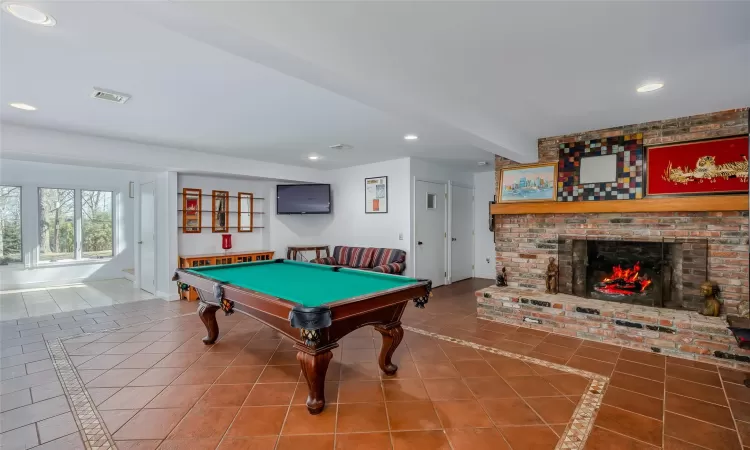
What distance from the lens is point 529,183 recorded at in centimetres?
454

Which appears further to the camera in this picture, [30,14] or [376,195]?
[376,195]

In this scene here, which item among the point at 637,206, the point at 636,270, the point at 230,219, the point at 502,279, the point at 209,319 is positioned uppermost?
the point at 637,206

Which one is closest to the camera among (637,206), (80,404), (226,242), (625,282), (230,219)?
(80,404)

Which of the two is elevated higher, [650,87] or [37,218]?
[650,87]

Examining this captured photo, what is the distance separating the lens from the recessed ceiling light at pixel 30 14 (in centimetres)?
170

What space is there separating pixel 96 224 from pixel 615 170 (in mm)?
9599

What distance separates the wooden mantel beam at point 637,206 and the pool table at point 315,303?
2193 mm

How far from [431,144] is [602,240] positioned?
2.43m

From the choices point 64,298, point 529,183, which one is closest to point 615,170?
point 529,183

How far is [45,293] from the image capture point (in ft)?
20.0

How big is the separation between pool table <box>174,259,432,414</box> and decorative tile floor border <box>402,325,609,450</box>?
1100 mm

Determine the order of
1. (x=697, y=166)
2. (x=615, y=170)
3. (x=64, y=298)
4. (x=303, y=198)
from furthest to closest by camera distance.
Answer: (x=303, y=198)
(x=64, y=298)
(x=615, y=170)
(x=697, y=166)

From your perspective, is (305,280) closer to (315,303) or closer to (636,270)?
(315,303)

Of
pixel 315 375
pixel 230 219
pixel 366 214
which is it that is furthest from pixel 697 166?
pixel 230 219
